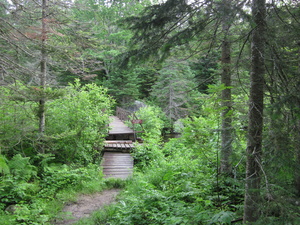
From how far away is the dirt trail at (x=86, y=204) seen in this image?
536 centimetres

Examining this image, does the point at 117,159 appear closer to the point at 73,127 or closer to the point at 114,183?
the point at 73,127

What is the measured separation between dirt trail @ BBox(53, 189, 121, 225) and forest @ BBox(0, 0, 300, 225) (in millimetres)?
264

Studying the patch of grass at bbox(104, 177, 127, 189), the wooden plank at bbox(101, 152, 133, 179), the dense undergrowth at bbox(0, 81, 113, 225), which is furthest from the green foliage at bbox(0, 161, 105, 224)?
the wooden plank at bbox(101, 152, 133, 179)

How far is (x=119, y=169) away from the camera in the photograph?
9.42 m

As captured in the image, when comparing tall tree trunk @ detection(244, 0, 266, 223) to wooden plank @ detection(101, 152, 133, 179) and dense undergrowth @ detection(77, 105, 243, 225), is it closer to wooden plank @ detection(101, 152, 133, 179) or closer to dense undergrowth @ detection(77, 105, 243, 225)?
dense undergrowth @ detection(77, 105, 243, 225)

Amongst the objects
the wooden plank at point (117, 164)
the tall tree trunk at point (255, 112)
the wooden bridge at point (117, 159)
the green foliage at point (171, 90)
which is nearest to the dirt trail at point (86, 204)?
the wooden plank at point (117, 164)

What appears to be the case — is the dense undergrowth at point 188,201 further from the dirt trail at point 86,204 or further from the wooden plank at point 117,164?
the wooden plank at point 117,164

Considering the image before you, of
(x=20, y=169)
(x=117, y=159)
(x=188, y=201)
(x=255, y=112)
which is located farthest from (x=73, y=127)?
(x=255, y=112)

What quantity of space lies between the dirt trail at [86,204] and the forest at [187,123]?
26cm

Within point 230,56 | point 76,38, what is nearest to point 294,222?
point 230,56

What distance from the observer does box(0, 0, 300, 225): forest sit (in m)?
2.60

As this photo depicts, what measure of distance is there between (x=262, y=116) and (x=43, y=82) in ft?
25.5

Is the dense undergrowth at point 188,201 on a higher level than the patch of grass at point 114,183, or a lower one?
higher

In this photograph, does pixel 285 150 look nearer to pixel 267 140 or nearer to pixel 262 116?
pixel 267 140
